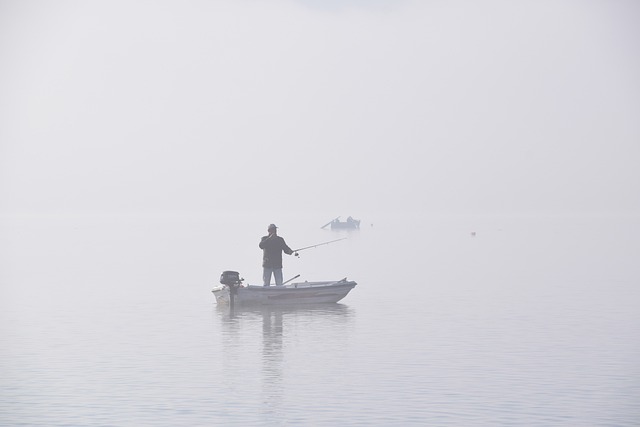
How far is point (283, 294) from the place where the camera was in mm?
40094

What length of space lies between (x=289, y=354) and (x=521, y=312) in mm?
14178

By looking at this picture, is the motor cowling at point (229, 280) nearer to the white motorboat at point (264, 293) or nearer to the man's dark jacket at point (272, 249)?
the white motorboat at point (264, 293)

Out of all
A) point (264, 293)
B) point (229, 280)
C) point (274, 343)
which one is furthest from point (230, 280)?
point (274, 343)

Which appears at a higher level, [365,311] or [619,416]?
[365,311]

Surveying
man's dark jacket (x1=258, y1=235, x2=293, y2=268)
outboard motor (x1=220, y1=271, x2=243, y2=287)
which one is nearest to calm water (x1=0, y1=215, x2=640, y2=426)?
outboard motor (x1=220, y1=271, x2=243, y2=287)

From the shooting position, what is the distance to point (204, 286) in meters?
54.6

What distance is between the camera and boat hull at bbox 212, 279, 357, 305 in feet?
131

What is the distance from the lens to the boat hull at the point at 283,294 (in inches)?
1576

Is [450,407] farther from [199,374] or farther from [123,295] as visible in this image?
[123,295]

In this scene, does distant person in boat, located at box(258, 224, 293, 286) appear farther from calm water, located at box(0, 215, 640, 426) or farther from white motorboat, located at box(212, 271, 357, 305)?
calm water, located at box(0, 215, 640, 426)

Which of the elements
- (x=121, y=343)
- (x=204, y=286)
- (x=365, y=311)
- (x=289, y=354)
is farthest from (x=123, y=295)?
(x=289, y=354)

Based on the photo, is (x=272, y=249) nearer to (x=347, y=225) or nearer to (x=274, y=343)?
(x=274, y=343)

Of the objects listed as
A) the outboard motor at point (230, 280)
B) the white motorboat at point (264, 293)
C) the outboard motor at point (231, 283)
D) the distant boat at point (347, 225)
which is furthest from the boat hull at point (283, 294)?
the distant boat at point (347, 225)

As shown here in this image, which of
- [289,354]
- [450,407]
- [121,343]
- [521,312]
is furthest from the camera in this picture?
[521,312]
